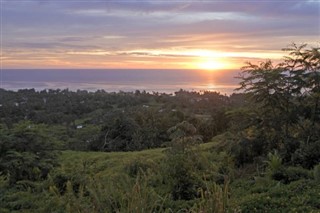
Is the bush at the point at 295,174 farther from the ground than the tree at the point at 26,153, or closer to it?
→ farther from the ground

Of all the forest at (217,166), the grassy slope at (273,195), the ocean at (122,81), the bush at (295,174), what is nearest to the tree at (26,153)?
the forest at (217,166)

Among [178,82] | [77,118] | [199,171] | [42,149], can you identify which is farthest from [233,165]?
[178,82]

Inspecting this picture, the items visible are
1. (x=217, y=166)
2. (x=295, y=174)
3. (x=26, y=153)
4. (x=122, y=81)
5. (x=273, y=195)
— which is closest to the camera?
(x=273, y=195)

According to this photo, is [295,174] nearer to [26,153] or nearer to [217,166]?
[217,166]

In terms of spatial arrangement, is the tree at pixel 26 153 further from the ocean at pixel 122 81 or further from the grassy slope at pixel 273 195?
the ocean at pixel 122 81

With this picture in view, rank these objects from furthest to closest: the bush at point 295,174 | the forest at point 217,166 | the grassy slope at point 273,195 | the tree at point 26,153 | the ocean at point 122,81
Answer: the ocean at point 122,81 < the tree at point 26,153 < the bush at point 295,174 < the grassy slope at point 273,195 < the forest at point 217,166

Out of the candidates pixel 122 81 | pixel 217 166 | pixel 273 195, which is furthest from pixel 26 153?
pixel 122 81

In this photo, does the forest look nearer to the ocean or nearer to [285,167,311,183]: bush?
[285,167,311,183]: bush

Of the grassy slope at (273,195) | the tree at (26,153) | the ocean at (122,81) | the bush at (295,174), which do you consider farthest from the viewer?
the ocean at (122,81)

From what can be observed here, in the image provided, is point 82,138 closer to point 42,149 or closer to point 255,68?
point 42,149

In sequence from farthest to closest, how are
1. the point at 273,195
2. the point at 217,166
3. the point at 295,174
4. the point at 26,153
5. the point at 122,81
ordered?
the point at 122,81, the point at 26,153, the point at 217,166, the point at 295,174, the point at 273,195

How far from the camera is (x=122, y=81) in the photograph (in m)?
55.8

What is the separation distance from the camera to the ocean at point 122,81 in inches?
1745

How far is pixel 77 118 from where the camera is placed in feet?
107
